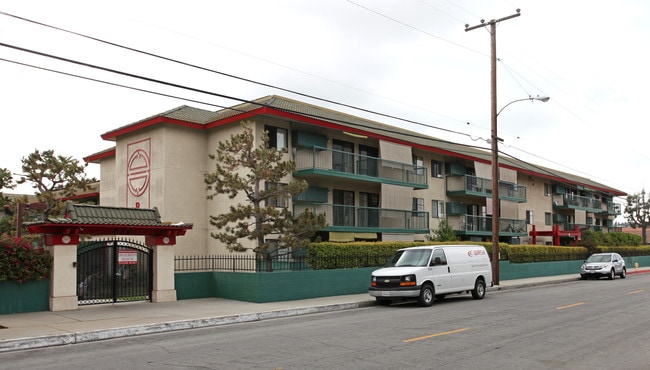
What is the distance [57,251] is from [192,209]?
41.5ft

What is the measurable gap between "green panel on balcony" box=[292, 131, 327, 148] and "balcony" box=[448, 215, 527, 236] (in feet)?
50.4

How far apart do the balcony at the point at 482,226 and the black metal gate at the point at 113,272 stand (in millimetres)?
26349

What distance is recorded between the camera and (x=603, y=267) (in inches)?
1367

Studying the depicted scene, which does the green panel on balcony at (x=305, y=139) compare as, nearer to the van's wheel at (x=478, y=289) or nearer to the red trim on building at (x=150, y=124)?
the red trim on building at (x=150, y=124)

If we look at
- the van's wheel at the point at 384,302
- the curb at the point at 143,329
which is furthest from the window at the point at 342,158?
the curb at the point at 143,329

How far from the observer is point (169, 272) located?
19.9 metres

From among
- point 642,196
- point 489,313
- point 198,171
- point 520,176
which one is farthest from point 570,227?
point 489,313

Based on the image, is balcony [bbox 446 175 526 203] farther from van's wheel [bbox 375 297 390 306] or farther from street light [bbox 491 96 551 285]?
van's wheel [bbox 375 297 390 306]

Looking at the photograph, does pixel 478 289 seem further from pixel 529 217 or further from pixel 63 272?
pixel 529 217

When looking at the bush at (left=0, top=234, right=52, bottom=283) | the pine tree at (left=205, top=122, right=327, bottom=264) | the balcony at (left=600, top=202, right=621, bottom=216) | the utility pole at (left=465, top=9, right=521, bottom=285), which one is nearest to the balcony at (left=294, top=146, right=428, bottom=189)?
the utility pole at (left=465, top=9, right=521, bottom=285)

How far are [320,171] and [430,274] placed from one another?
1135 centimetres

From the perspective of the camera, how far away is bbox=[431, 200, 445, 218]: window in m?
40.3

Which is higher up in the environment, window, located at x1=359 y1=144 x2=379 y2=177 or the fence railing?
window, located at x1=359 y1=144 x2=379 y2=177

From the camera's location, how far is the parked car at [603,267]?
114 ft
